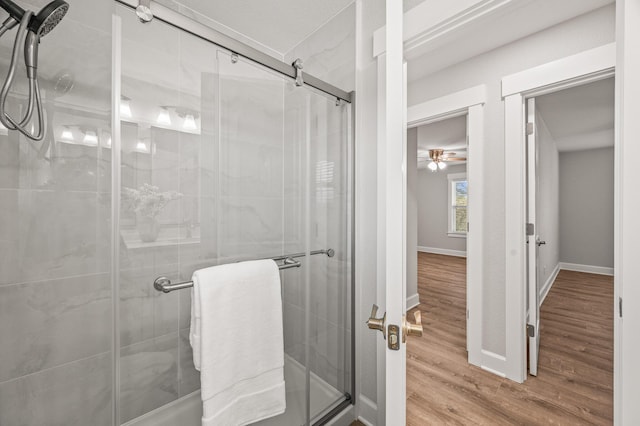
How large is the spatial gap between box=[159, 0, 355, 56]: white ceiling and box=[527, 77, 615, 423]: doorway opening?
5.17 ft

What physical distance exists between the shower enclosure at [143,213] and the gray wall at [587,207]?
19.3 feet

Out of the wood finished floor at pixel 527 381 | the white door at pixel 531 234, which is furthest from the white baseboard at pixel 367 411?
the white door at pixel 531 234

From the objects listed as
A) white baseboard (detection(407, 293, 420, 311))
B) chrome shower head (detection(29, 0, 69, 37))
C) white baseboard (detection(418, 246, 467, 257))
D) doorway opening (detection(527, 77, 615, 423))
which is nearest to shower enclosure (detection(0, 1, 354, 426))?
chrome shower head (detection(29, 0, 69, 37))

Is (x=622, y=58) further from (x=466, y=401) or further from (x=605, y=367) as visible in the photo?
(x=605, y=367)

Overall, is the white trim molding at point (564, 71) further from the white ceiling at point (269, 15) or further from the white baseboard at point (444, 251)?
the white baseboard at point (444, 251)

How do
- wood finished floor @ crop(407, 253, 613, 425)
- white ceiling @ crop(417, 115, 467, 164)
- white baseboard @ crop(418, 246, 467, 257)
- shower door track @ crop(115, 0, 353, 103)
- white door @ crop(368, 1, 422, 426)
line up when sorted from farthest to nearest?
white baseboard @ crop(418, 246, 467, 257), white ceiling @ crop(417, 115, 467, 164), wood finished floor @ crop(407, 253, 613, 425), shower door track @ crop(115, 0, 353, 103), white door @ crop(368, 1, 422, 426)

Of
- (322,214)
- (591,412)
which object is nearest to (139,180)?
(322,214)

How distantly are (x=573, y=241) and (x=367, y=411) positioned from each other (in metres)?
5.89

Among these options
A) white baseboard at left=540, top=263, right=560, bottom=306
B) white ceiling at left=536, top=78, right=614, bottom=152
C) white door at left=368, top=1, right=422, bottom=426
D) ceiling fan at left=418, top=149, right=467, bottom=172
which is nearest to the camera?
white door at left=368, top=1, right=422, bottom=426

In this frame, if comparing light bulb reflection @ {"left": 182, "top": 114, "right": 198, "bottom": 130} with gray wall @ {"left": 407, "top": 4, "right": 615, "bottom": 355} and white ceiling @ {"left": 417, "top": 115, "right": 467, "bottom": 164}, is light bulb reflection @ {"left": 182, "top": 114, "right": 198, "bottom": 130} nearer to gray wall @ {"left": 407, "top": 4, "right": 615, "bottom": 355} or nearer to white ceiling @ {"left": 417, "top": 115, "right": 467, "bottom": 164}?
gray wall @ {"left": 407, "top": 4, "right": 615, "bottom": 355}

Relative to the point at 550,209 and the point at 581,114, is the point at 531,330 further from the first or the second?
the point at 550,209

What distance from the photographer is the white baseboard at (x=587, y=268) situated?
4.68m

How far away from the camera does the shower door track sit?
93 cm

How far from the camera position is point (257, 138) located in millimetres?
1278
